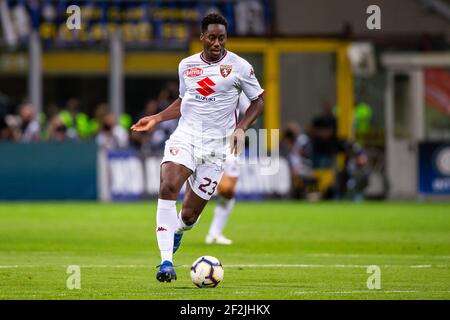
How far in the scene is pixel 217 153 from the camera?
44.4ft

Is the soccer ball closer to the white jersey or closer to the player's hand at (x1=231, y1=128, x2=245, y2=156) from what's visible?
the player's hand at (x1=231, y1=128, x2=245, y2=156)

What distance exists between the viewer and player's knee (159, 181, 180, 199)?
12.9 m

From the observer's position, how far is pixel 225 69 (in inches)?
529

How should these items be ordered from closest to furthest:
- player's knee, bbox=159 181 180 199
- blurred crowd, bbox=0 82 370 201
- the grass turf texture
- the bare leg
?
1. the grass turf texture
2. the bare leg
3. player's knee, bbox=159 181 180 199
4. blurred crowd, bbox=0 82 370 201

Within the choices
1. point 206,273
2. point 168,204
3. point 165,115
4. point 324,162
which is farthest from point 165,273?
point 324,162

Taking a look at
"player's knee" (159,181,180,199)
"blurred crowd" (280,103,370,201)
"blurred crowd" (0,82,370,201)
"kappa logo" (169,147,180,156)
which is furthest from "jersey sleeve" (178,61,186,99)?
"blurred crowd" (280,103,370,201)

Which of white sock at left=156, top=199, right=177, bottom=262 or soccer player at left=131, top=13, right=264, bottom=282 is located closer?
white sock at left=156, top=199, right=177, bottom=262

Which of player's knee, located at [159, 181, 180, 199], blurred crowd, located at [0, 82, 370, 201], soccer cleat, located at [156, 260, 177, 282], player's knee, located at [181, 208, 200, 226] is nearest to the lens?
soccer cleat, located at [156, 260, 177, 282]

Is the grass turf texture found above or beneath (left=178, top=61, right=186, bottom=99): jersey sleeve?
beneath

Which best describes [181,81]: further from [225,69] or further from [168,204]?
[168,204]

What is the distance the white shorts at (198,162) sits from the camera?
1320cm

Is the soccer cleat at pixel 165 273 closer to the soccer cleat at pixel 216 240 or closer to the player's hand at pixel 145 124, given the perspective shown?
the player's hand at pixel 145 124

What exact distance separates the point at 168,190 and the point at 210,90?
123 centimetres

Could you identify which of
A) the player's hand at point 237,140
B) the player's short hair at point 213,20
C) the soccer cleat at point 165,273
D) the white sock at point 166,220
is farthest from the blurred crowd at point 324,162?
the soccer cleat at point 165,273
